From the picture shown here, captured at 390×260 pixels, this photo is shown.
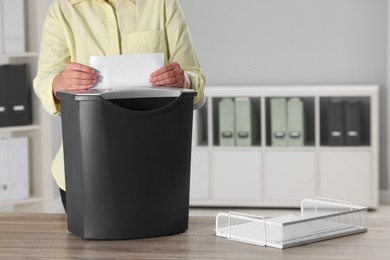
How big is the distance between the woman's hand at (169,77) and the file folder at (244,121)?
11.3 ft

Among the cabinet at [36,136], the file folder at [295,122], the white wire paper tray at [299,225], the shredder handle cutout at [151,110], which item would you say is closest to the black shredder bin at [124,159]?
the shredder handle cutout at [151,110]

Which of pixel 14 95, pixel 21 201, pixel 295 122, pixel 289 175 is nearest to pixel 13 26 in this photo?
pixel 14 95

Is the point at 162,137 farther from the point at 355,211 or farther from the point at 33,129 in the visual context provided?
the point at 33,129

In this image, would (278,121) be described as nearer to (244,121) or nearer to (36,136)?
(244,121)

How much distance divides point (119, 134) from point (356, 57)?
415cm

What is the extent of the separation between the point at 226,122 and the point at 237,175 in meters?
0.36

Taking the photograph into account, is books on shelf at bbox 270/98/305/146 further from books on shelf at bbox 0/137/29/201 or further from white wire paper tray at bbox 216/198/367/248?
white wire paper tray at bbox 216/198/367/248

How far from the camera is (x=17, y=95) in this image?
454cm

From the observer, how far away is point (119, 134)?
1.69m

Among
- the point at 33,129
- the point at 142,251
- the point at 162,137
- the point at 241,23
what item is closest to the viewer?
the point at 142,251

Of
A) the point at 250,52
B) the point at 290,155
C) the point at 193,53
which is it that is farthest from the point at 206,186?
the point at 193,53

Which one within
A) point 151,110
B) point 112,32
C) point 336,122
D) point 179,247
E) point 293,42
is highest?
point 293,42

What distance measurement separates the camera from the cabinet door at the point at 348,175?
5.23 meters

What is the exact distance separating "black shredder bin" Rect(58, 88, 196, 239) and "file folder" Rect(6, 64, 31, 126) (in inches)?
111
